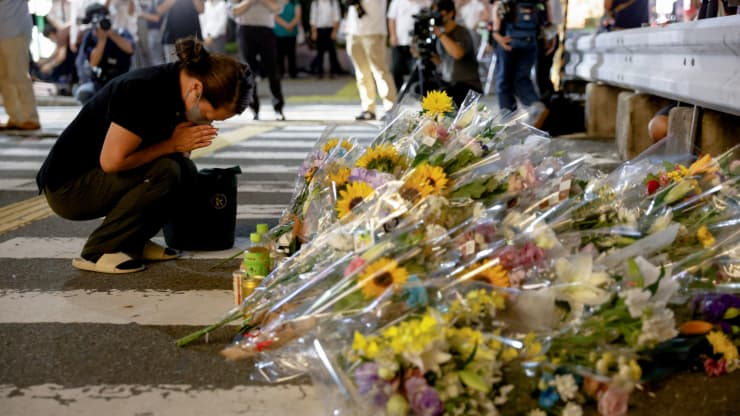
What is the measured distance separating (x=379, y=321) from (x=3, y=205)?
14.6ft

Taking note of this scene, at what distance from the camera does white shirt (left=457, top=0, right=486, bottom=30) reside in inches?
709

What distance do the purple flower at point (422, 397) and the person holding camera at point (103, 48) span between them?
1110cm

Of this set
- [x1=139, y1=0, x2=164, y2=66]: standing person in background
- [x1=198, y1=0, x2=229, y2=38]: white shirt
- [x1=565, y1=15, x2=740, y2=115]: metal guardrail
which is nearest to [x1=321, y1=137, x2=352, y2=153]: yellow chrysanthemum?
[x1=565, y1=15, x2=740, y2=115]: metal guardrail

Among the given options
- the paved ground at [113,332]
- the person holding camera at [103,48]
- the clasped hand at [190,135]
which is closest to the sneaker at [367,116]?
the person holding camera at [103,48]

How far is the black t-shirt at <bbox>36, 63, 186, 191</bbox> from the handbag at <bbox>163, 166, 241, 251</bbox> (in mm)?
546

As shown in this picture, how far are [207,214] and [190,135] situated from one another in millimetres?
655

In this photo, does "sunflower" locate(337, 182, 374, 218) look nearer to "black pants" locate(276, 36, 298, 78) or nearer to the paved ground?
the paved ground

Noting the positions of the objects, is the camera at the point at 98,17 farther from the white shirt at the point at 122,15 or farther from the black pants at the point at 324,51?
the black pants at the point at 324,51

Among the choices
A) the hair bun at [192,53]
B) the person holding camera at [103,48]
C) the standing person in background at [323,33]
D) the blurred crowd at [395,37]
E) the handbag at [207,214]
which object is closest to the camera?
the hair bun at [192,53]

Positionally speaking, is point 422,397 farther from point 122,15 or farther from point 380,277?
point 122,15

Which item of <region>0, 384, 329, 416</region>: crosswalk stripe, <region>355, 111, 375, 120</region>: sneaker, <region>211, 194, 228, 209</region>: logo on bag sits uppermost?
<region>211, 194, 228, 209</region>: logo on bag

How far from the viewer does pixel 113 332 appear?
367cm

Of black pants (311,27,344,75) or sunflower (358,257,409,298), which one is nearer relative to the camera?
sunflower (358,257,409,298)

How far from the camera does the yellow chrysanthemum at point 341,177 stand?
3.76 metres
